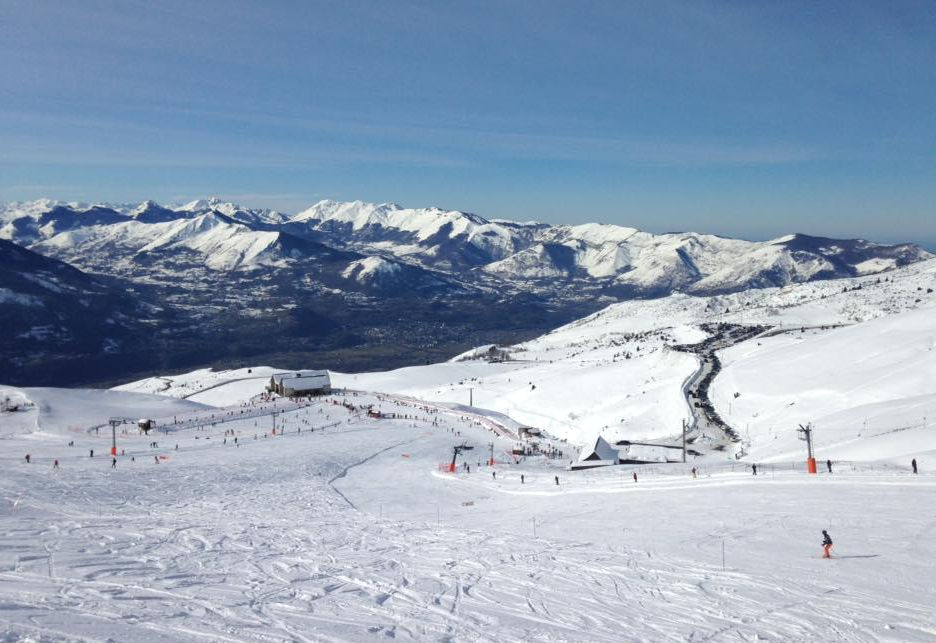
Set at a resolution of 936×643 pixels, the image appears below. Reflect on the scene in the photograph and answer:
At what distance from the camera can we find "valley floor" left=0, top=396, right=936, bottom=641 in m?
13.2

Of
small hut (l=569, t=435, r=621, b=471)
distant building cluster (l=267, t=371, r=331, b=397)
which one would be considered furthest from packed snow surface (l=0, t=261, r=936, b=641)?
distant building cluster (l=267, t=371, r=331, b=397)

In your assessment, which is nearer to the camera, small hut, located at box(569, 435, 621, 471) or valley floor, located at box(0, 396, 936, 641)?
valley floor, located at box(0, 396, 936, 641)

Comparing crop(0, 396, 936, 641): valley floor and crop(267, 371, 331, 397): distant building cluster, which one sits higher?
crop(267, 371, 331, 397): distant building cluster

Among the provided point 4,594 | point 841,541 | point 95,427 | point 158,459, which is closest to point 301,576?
point 4,594

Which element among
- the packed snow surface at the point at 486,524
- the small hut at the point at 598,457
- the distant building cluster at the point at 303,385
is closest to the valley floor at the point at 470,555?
the packed snow surface at the point at 486,524

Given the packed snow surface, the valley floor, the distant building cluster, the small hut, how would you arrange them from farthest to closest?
the distant building cluster → the small hut → the packed snow surface → the valley floor

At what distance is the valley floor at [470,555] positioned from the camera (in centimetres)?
1323

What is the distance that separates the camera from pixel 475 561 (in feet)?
62.8

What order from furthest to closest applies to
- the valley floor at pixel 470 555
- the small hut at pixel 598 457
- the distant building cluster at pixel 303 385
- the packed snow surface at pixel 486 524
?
the distant building cluster at pixel 303 385 → the small hut at pixel 598 457 → the packed snow surface at pixel 486 524 → the valley floor at pixel 470 555

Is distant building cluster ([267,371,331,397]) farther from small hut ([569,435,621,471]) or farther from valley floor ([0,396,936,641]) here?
small hut ([569,435,621,471])

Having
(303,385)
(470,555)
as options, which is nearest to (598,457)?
(470,555)

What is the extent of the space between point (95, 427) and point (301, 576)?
53014 millimetres

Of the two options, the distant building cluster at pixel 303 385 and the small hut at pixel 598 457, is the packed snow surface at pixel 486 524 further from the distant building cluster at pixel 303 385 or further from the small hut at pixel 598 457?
the distant building cluster at pixel 303 385

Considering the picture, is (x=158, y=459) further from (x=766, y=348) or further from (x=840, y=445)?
(x=766, y=348)
